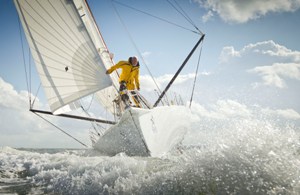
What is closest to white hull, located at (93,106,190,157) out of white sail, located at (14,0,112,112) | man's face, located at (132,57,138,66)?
white sail, located at (14,0,112,112)

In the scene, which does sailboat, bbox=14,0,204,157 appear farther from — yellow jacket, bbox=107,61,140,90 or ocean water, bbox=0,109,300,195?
ocean water, bbox=0,109,300,195

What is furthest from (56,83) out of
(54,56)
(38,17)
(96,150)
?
(96,150)

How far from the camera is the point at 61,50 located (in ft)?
23.8

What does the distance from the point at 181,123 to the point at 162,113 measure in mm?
2694

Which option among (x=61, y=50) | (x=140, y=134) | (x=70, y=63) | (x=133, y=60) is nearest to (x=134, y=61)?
(x=133, y=60)

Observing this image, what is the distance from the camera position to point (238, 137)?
3703 mm

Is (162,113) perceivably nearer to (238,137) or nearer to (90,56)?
(90,56)

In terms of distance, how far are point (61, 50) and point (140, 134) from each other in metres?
3.46

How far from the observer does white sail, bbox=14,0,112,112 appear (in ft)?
23.3

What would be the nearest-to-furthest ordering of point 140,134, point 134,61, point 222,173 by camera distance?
1. point 222,173
2. point 140,134
3. point 134,61

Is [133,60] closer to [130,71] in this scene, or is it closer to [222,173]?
[130,71]

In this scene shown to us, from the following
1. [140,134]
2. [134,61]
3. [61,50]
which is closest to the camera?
[140,134]

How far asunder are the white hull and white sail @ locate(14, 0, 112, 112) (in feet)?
5.18

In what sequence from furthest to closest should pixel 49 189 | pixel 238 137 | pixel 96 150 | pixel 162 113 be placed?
pixel 96 150
pixel 162 113
pixel 49 189
pixel 238 137
